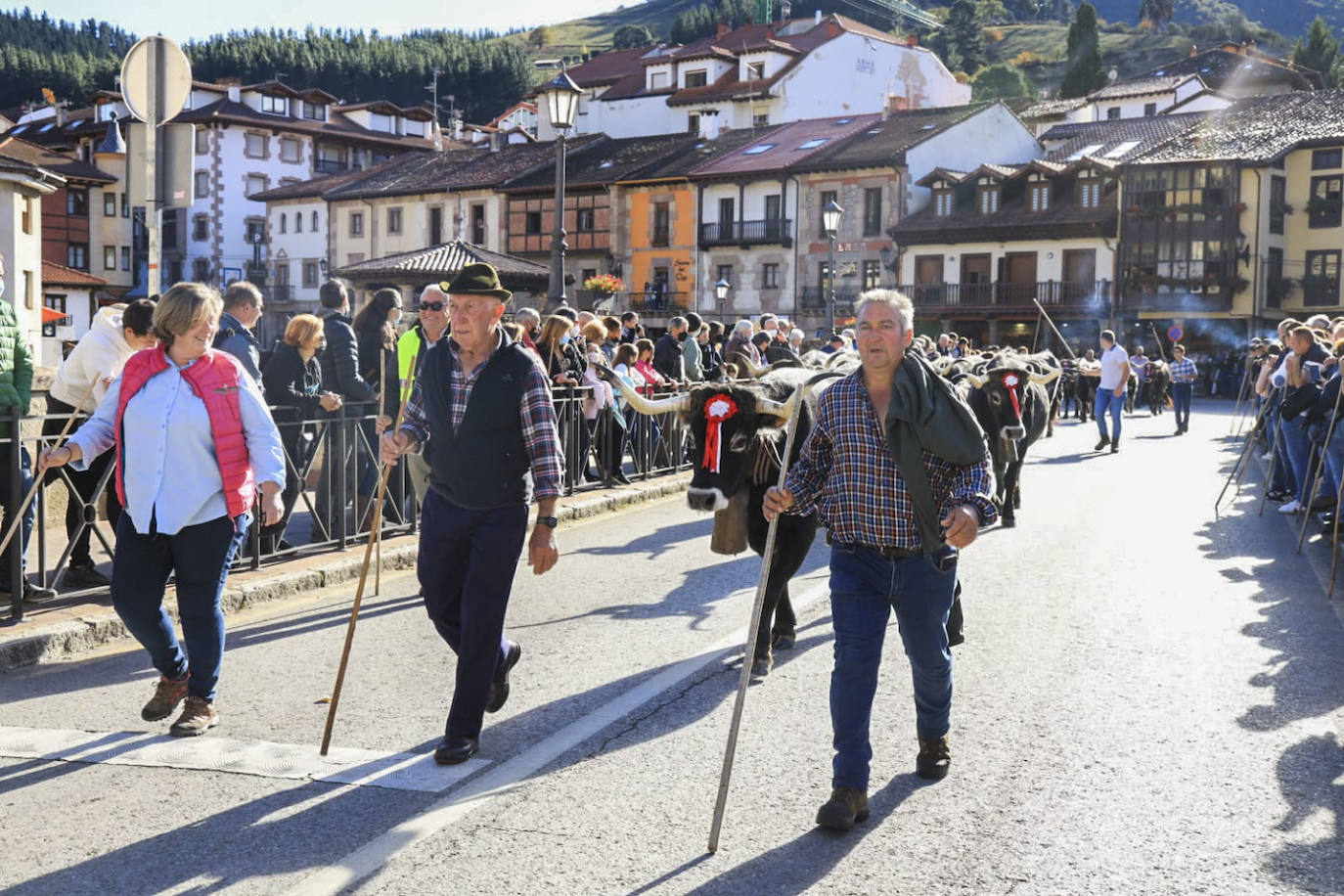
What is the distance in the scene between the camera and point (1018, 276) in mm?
56812

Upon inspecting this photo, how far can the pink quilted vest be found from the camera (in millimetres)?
5746

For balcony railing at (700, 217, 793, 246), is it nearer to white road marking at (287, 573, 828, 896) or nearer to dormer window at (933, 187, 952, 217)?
dormer window at (933, 187, 952, 217)

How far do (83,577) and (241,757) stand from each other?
145 inches

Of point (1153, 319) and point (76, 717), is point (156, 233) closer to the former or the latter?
point (76, 717)

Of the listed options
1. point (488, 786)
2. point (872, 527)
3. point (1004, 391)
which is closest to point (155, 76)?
point (488, 786)

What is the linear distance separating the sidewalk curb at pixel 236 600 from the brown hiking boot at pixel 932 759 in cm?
410

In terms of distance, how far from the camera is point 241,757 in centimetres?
554

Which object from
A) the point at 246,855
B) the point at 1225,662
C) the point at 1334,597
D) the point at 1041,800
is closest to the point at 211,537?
the point at 246,855

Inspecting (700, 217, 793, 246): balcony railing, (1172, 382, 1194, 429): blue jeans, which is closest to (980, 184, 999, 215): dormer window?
(700, 217, 793, 246): balcony railing

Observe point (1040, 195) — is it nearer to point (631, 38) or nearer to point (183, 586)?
point (183, 586)

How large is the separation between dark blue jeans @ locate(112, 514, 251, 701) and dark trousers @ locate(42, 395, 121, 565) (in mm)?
2737

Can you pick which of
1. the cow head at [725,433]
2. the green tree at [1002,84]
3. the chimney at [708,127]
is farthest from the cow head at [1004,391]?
the green tree at [1002,84]

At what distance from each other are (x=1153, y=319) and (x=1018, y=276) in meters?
5.40

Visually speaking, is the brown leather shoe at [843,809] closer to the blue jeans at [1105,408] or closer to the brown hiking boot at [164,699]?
the brown hiking boot at [164,699]
